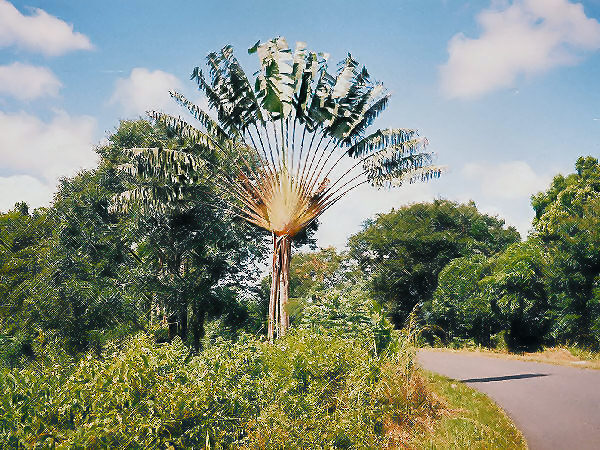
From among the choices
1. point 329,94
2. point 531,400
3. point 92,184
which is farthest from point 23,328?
point 531,400

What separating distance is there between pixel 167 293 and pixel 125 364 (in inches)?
589

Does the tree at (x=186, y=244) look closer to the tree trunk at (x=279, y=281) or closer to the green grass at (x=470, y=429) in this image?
the tree trunk at (x=279, y=281)

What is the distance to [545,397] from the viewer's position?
9.07 m

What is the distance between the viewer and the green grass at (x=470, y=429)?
619cm

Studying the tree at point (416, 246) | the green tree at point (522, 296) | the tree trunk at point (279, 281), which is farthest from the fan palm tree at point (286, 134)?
the tree at point (416, 246)

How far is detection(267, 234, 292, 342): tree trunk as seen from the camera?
1241cm

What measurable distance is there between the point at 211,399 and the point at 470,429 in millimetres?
3987

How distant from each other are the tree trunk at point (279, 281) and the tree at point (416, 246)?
2347cm

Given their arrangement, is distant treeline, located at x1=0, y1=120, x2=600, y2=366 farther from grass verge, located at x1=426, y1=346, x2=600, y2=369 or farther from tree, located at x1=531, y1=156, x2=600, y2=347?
grass verge, located at x1=426, y1=346, x2=600, y2=369

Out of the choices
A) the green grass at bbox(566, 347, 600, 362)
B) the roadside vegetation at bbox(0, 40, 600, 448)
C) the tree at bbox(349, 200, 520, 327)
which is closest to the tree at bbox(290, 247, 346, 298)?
the tree at bbox(349, 200, 520, 327)

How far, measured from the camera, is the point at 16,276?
24.6 metres

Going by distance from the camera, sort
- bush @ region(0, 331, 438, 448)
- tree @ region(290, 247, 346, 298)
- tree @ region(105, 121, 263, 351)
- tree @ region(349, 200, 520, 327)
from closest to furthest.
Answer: bush @ region(0, 331, 438, 448), tree @ region(105, 121, 263, 351), tree @ region(349, 200, 520, 327), tree @ region(290, 247, 346, 298)

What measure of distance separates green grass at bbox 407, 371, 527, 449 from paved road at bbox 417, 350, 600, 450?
0.24 metres

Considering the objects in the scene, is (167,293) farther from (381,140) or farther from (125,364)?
(125,364)
